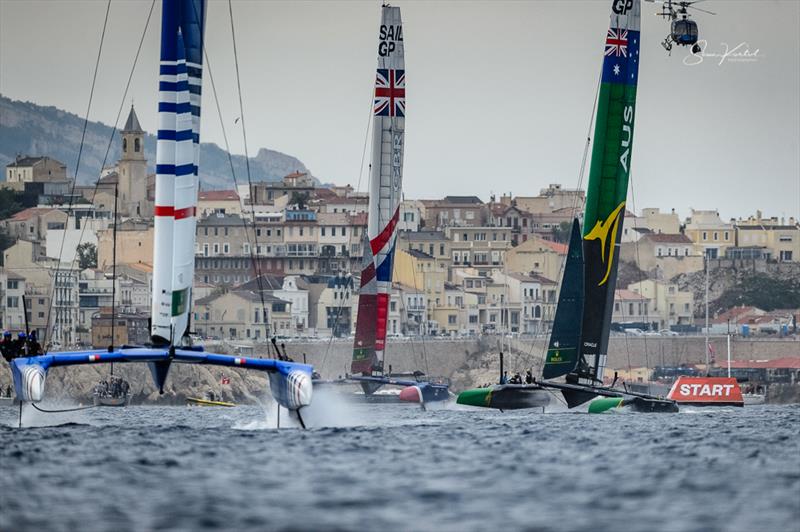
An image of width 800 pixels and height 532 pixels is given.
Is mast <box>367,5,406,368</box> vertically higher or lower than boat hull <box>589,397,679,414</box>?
higher

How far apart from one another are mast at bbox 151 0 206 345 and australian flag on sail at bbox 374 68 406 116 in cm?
2010

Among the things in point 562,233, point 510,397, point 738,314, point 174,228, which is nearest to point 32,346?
point 174,228

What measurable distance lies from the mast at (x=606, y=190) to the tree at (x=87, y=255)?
89.6 meters

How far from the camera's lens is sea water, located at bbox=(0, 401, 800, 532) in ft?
56.6

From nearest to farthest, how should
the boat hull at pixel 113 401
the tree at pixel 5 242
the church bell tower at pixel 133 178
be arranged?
the boat hull at pixel 113 401
the tree at pixel 5 242
the church bell tower at pixel 133 178

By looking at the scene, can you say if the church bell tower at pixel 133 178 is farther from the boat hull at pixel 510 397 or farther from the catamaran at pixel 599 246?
the catamaran at pixel 599 246

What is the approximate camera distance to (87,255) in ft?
421

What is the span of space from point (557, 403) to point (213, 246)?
83451 millimetres

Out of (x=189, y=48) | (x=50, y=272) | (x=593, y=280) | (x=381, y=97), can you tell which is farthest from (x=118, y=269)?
(x=189, y=48)

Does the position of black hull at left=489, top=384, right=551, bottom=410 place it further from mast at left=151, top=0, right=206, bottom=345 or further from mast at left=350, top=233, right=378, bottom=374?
Result: mast at left=151, top=0, right=206, bottom=345

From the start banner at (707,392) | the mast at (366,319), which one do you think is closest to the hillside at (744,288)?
the start banner at (707,392)

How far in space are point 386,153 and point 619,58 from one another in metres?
10.0

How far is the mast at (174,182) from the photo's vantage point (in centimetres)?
2761

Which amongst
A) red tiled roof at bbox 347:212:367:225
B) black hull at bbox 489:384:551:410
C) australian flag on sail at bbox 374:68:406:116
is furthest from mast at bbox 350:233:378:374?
red tiled roof at bbox 347:212:367:225
